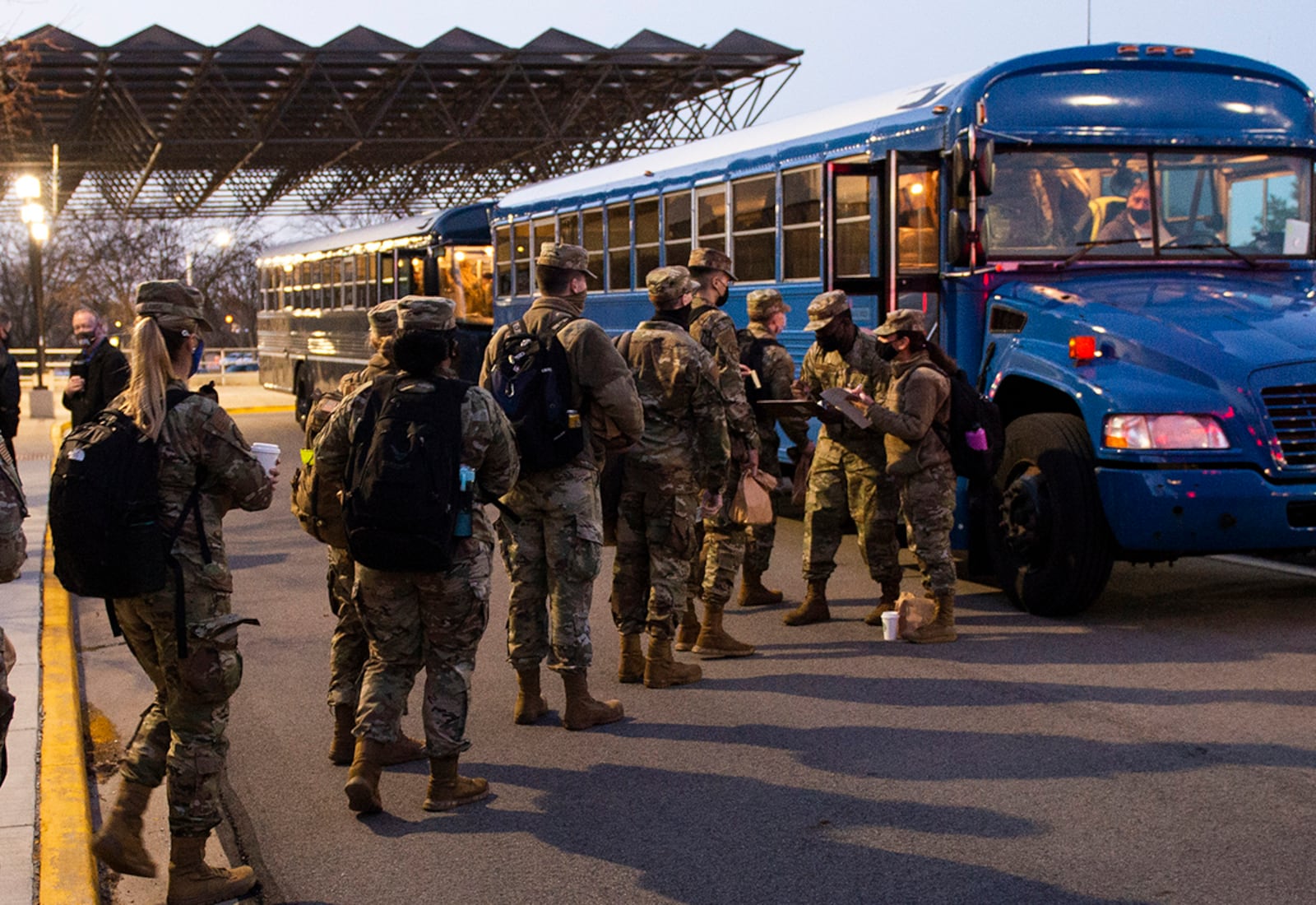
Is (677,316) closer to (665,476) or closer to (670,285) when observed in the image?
(670,285)

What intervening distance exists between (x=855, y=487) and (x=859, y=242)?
8.85 feet

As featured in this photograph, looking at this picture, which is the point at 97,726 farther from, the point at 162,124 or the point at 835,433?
the point at 162,124

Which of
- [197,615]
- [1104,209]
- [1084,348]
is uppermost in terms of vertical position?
[1104,209]

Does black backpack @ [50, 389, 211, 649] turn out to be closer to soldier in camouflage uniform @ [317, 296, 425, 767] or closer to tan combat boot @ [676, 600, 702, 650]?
soldier in camouflage uniform @ [317, 296, 425, 767]

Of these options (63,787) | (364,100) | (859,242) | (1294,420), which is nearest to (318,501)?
(63,787)

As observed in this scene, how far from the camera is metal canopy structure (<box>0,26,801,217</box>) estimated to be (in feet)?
101

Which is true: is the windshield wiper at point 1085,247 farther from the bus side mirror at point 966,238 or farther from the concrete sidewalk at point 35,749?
the concrete sidewalk at point 35,749

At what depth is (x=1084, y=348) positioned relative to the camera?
321 inches

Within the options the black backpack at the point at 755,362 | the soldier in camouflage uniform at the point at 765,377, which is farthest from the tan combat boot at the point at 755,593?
the black backpack at the point at 755,362

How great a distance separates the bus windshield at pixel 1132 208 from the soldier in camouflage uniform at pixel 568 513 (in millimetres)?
3465

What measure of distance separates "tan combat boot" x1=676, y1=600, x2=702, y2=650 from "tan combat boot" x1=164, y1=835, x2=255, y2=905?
11.2 ft

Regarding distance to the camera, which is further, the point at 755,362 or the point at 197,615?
the point at 755,362

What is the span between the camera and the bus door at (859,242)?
957 cm

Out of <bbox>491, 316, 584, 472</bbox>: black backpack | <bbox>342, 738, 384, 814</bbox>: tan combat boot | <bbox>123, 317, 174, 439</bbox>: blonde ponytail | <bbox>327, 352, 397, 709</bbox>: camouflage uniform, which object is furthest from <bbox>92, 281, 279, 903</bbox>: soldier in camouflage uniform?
<bbox>491, 316, 584, 472</bbox>: black backpack
